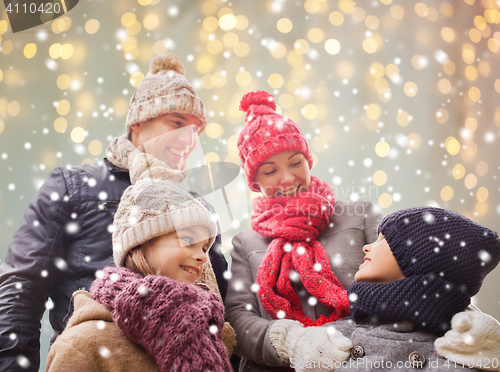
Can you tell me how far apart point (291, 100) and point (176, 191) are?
3.39 feet

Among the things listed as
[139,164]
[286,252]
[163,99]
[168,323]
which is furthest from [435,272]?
[163,99]

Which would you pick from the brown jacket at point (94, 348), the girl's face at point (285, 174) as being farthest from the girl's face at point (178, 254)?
the girl's face at point (285, 174)

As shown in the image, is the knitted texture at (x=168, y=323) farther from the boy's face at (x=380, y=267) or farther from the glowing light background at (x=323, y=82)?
the glowing light background at (x=323, y=82)

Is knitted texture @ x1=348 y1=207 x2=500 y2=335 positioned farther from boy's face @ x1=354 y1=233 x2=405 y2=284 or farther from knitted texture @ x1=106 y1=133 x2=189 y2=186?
knitted texture @ x1=106 y1=133 x2=189 y2=186

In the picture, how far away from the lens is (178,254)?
32.5 inches

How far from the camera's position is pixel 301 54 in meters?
1.75

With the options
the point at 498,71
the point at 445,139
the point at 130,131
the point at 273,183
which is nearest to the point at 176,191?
the point at 273,183

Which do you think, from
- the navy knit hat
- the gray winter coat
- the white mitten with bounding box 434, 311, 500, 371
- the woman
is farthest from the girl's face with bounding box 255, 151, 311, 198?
the white mitten with bounding box 434, 311, 500, 371

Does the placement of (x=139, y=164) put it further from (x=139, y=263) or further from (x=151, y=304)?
(x=151, y=304)

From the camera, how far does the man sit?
0.89 meters

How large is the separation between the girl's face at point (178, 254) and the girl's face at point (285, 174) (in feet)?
1.22

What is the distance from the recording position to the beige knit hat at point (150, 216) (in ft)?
2.72

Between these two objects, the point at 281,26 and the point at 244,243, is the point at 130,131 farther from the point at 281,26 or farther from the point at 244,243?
the point at 281,26

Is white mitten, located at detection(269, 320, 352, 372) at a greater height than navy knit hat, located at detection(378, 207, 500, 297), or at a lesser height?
lesser
